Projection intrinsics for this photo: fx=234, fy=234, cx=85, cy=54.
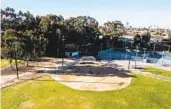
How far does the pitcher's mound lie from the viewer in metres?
29.5

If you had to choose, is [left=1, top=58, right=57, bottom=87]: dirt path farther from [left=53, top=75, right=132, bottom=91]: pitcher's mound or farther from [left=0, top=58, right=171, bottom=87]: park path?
[left=53, top=75, right=132, bottom=91]: pitcher's mound

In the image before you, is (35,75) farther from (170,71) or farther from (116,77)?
(170,71)

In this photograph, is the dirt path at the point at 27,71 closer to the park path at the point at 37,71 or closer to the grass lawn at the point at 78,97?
the park path at the point at 37,71

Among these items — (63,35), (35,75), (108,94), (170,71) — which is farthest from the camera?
(63,35)

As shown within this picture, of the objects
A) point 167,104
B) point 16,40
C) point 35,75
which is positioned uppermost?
point 16,40

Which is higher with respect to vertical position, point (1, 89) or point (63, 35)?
point (63, 35)

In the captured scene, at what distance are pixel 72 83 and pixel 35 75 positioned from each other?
6385mm

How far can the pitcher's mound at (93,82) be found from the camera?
29527 mm

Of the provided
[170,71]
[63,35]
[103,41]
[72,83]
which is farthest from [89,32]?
[72,83]

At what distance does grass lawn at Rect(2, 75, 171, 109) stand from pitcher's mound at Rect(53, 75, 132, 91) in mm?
1171

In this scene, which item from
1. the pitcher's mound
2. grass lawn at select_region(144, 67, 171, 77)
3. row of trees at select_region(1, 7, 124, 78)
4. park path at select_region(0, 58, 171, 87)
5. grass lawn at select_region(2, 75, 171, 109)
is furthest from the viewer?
row of trees at select_region(1, 7, 124, 78)

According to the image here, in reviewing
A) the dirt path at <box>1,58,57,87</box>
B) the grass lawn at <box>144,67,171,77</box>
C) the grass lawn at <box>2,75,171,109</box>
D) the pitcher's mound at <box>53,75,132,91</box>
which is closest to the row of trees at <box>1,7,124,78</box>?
the dirt path at <box>1,58,57,87</box>

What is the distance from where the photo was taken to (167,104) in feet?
83.7

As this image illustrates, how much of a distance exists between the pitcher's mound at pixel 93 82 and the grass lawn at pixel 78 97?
1171 millimetres
